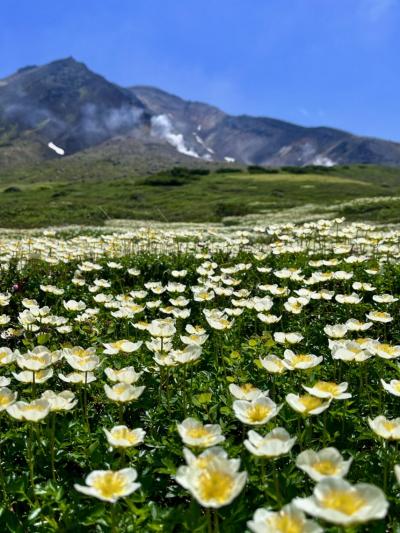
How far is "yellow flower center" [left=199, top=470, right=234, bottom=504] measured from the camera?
245 centimetres

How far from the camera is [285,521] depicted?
2301 millimetres

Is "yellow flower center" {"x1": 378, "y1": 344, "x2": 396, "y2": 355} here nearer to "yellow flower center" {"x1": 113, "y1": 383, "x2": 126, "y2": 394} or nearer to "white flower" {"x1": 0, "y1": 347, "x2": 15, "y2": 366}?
"yellow flower center" {"x1": 113, "y1": 383, "x2": 126, "y2": 394}

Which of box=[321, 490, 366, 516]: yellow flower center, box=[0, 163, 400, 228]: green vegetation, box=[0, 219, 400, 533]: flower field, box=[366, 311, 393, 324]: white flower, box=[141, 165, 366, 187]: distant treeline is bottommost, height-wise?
box=[0, 219, 400, 533]: flower field

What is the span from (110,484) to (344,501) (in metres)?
1.19

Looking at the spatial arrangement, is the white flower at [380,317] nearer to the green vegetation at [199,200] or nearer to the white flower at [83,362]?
the white flower at [83,362]

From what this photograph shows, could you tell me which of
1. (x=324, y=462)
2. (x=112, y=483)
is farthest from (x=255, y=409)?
(x=112, y=483)

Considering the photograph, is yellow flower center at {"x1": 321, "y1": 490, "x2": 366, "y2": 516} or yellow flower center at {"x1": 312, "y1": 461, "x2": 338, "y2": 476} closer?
yellow flower center at {"x1": 321, "y1": 490, "x2": 366, "y2": 516}

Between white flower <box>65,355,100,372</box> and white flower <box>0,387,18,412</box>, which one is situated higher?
white flower <box>65,355,100,372</box>

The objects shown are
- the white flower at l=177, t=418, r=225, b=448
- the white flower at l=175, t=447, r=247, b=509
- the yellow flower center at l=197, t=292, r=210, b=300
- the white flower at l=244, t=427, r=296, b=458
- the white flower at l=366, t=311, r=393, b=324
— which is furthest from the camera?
the yellow flower center at l=197, t=292, r=210, b=300

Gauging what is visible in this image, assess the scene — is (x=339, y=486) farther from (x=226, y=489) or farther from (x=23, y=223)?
(x=23, y=223)

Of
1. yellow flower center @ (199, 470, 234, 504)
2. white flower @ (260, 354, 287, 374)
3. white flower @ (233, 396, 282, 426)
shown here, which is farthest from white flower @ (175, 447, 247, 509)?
white flower @ (260, 354, 287, 374)

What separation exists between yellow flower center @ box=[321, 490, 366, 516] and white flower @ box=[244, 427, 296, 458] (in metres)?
0.52

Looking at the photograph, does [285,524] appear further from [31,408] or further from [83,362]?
[83,362]

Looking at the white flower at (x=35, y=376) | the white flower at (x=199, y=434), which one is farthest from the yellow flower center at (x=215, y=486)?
the white flower at (x=35, y=376)
